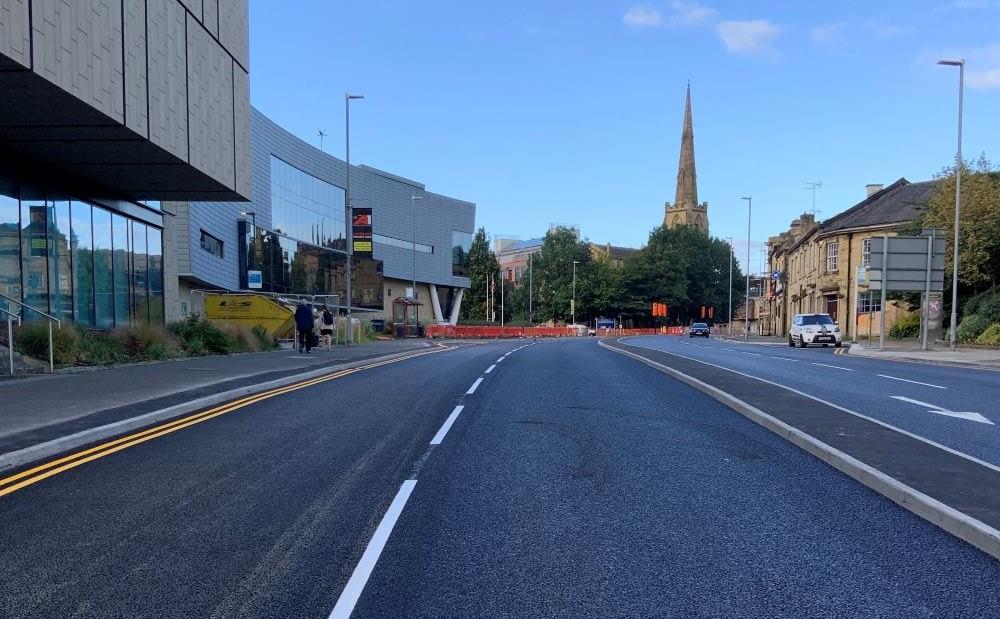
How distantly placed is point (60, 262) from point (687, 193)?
394ft

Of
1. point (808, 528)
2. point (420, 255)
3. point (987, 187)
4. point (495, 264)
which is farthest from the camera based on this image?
point (495, 264)

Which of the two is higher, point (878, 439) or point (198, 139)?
point (198, 139)

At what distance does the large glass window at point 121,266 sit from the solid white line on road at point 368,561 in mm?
20554

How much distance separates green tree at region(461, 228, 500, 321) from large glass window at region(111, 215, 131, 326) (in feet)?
257

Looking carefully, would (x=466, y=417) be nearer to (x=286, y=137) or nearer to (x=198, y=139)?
(x=198, y=139)

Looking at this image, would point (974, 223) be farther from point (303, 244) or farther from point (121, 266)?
point (303, 244)

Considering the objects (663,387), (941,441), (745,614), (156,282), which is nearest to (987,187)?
(663,387)

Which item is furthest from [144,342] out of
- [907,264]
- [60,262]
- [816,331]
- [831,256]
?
[831,256]

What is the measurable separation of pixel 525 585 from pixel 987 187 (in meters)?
41.2

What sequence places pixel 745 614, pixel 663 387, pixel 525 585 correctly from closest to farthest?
pixel 745 614 → pixel 525 585 → pixel 663 387

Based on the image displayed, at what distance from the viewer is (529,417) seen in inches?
414

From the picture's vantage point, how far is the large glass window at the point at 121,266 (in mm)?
23359

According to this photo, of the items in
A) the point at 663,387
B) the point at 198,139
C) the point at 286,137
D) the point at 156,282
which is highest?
the point at 286,137

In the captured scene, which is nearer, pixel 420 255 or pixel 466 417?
pixel 466 417
